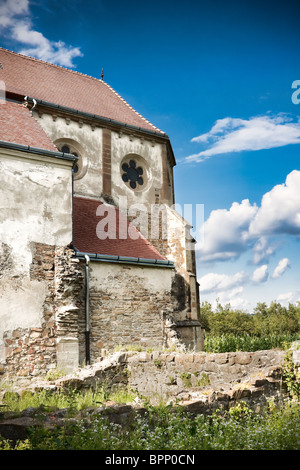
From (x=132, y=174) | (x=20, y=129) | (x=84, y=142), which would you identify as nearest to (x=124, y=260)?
(x=20, y=129)

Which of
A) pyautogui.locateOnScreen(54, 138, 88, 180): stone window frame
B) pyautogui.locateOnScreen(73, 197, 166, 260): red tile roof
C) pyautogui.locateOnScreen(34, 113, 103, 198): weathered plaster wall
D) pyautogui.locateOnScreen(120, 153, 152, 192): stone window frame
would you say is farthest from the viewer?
pyautogui.locateOnScreen(120, 153, 152, 192): stone window frame

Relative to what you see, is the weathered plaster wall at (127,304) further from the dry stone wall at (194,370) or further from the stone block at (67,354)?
the dry stone wall at (194,370)

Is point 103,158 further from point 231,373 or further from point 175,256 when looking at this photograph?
point 231,373

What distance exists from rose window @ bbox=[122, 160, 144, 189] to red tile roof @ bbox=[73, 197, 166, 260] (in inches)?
87.3

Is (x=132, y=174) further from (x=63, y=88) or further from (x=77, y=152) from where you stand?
(x=63, y=88)

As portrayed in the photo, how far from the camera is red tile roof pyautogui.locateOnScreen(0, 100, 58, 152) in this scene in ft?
38.7

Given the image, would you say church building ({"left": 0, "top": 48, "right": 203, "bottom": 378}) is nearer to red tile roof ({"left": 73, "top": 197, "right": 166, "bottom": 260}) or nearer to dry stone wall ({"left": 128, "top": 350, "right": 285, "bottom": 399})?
red tile roof ({"left": 73, "top": 197, "right": 166, "bottom": 260})

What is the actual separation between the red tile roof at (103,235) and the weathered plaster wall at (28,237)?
1.55m

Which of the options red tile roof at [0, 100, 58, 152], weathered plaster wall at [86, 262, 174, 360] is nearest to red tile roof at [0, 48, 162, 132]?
red tile roof at [0, 100, 58, 152]

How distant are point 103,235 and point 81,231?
800mm

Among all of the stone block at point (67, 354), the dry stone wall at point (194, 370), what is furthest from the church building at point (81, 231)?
the dry stone wall at point (194, 370)

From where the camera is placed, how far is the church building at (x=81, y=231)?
10883 mm

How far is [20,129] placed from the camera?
12.4m

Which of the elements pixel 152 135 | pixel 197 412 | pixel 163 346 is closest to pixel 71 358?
pixel 163 346
